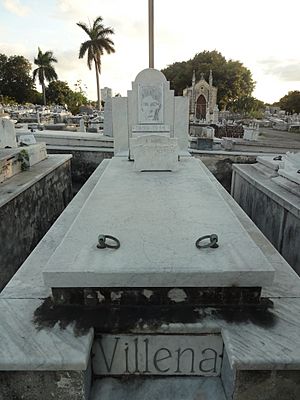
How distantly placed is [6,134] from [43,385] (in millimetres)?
6469

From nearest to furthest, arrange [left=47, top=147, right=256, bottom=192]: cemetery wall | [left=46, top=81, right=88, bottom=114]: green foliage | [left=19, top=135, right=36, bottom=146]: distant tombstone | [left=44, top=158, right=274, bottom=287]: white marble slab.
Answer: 1. [left=44, top=158, right=274, bottom=287]: white marble slab
2. [left=19, top=135, right=36, bottom=146]: distant tombstone
3. [left=47, top=147, right=256, bottom=192]: cemetery wall
4. [left=46, top=81, right=88, bottom=114]: green foliage

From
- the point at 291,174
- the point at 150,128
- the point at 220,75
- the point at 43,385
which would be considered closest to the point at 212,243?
the point at 43,385

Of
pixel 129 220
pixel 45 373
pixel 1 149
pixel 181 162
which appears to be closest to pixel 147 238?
pixel 129 220

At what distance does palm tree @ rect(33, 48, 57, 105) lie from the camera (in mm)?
47253

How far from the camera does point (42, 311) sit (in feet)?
7.81

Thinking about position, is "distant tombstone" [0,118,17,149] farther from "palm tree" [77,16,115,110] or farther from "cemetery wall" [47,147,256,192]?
"palm tree" [77,16,115,110]

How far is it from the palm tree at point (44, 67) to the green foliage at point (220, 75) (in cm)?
1958

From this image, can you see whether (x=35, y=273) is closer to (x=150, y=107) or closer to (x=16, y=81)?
(x=150, y=107)

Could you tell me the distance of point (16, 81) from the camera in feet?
191

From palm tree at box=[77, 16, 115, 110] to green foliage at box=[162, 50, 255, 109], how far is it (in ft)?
53.5

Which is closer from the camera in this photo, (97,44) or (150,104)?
(150,104)

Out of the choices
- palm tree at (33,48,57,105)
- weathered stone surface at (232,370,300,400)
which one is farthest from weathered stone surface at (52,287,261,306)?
palm tree at (33,48,57,105)

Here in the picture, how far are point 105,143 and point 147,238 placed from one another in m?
9.56

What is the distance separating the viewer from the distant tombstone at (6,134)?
277 inches
